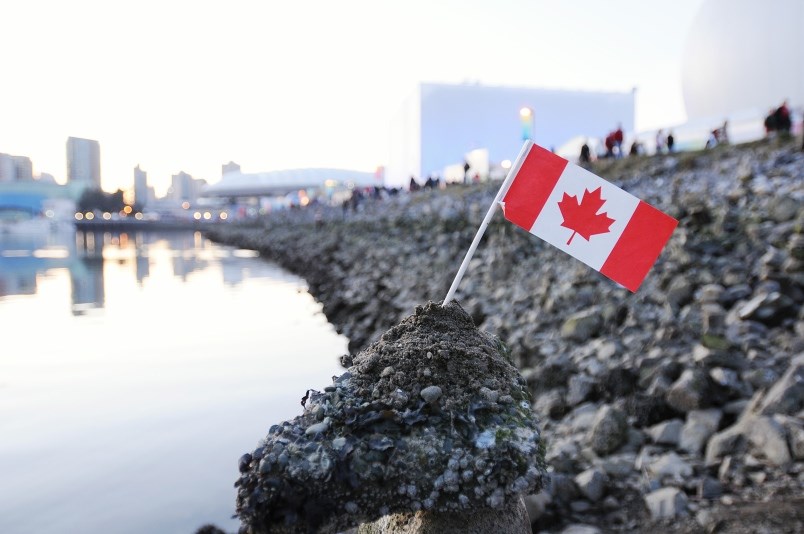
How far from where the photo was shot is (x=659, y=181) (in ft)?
52.1

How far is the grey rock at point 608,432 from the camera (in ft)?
17.3

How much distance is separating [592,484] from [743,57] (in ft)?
161

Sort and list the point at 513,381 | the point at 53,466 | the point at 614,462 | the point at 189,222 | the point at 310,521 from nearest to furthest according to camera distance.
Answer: the point at 310,521 < the point at 513,381 < the point at 614,462 < the point at 53,466 < the point at 189,222

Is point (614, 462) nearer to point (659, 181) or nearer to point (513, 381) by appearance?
point (513, 381)

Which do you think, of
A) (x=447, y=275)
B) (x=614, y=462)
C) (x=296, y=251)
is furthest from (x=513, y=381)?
(x=296, y=251)

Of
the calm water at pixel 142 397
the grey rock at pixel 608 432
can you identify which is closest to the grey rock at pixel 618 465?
the grey rock at pixel 608 432

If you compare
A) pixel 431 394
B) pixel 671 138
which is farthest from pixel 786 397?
pixel 671 138

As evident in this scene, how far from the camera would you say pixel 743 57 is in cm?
4478

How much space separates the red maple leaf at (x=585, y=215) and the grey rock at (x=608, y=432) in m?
2.80

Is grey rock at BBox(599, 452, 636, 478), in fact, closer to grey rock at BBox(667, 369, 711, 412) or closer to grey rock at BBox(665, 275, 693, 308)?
grey rock at BBox(667, 369, 711, 412)

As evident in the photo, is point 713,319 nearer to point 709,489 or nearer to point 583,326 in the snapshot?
point 583,326

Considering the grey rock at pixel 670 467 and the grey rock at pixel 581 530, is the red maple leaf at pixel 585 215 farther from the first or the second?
the grey rock at pixel 670 467

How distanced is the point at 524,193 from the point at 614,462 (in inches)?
113

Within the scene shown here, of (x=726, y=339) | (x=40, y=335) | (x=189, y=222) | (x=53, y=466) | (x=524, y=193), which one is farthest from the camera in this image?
(x=189, y=222)
